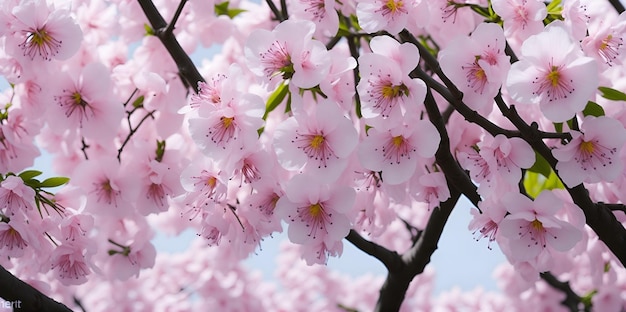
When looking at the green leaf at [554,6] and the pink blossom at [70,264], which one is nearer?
the green leaf at [554,6]

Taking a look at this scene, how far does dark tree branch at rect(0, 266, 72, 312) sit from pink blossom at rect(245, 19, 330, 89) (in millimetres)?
676

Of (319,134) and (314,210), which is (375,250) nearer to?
(314,210)

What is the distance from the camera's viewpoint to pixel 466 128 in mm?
1827

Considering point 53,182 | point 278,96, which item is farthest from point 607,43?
point 53,182

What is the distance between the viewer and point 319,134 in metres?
1.50

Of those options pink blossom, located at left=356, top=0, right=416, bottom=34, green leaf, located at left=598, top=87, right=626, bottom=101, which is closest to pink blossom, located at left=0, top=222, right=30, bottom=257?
pink blossom, located at left=356, top=0, right=416, bottom=34

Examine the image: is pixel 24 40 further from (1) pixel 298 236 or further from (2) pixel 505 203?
(2) pixel 505 203

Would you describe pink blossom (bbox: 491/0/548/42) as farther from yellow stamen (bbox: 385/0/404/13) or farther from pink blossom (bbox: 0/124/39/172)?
pink blossom (bbox: 0/124/39/172)

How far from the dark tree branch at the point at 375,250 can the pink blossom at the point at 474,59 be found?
0.74 m

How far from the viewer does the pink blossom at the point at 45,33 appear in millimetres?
1753

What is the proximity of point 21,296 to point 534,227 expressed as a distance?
1098 mm

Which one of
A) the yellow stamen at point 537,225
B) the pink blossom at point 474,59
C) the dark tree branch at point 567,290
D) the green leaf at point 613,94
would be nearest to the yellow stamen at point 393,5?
the pink blossom at point 474,59

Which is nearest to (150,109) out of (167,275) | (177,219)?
(177,219)

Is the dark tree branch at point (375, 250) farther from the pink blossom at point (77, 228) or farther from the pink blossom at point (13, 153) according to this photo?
the pink blossom at point (13, 153)
